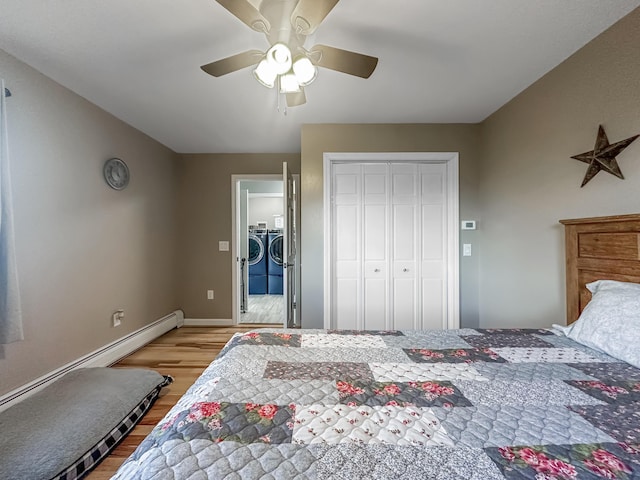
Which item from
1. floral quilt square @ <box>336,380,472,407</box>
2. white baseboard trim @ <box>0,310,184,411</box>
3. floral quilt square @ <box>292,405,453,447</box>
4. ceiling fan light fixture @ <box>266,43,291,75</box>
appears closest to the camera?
floral quilt square @ <box>292,405,453,447</box>

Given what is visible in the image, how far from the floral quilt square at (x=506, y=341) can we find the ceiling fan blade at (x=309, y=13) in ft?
5.26

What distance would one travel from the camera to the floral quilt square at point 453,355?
1160mm

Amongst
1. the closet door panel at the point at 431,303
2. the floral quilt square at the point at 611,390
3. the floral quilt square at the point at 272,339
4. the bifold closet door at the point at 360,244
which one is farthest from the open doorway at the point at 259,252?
the floral quilt square at the point at 611,390

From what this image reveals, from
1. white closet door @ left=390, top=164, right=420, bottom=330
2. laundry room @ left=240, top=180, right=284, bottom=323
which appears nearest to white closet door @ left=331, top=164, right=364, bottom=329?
white closet door @ left=390, top=164, right=420, bottom=330

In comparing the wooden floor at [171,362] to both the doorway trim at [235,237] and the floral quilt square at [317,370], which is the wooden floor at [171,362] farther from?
the floral quilt square at [317,370]

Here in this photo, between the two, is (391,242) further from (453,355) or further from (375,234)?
(453,355)

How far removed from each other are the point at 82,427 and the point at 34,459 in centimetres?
21

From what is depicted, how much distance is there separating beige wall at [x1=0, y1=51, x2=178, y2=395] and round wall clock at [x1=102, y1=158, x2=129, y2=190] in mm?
55

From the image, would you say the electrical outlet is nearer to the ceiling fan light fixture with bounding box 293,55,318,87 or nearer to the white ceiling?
the white ceiling

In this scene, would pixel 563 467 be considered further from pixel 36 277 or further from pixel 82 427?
pixel 36 277

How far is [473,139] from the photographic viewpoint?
2.79 m

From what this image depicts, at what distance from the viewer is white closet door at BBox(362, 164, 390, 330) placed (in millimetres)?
2836

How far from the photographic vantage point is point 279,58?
1.26 meters

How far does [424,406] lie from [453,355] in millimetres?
454
